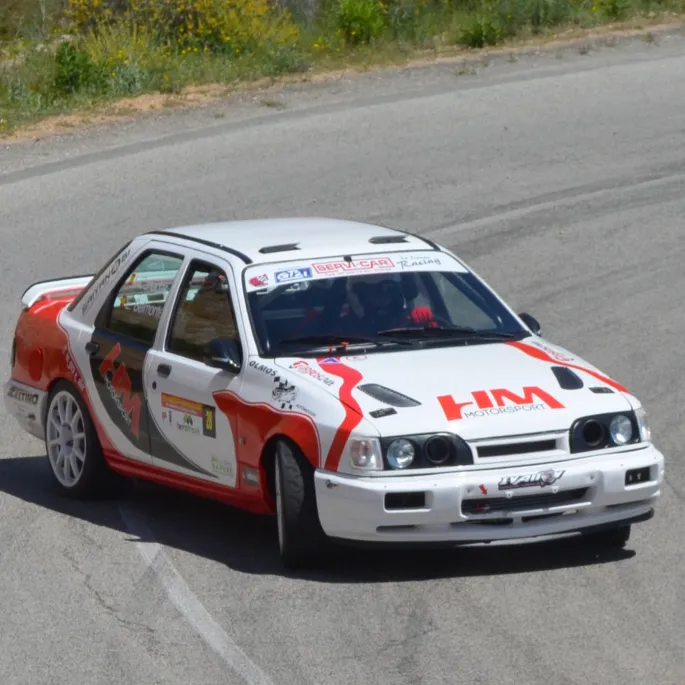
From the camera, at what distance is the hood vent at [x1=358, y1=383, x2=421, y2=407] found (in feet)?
24.0

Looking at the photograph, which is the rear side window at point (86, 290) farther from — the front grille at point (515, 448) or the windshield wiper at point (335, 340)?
the front grille at point (515, 448)

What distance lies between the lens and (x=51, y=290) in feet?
33.8

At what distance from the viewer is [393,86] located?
21.3 metres

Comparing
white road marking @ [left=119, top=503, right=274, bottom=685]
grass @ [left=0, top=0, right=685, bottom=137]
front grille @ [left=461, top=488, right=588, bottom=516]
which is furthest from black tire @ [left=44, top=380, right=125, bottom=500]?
grass @ [left=0, top=0, right=685, bottom=137]

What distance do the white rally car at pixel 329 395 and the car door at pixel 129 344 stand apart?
12 mm

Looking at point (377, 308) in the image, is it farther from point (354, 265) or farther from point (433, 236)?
point (433, 236)

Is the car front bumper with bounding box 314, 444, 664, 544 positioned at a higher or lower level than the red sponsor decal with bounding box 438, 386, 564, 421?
lower

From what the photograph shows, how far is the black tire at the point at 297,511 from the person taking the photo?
7.38 meters

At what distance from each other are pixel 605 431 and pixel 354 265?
5.85 ft

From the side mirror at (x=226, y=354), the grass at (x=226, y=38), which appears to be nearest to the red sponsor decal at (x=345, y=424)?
the side mirror at (x=226, y=354)

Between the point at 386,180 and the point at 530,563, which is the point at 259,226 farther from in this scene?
the point at 386,180

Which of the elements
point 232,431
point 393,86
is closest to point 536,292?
point 232,431

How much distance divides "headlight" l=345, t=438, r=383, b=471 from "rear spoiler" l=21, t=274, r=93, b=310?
3.39 metres

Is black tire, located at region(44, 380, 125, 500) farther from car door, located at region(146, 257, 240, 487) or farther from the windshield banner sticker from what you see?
the windshield banner sticker
